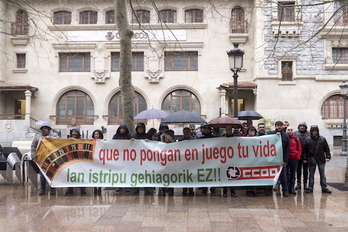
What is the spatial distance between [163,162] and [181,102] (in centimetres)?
1783

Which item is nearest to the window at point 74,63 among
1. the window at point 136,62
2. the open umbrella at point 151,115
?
the window at point 136,62

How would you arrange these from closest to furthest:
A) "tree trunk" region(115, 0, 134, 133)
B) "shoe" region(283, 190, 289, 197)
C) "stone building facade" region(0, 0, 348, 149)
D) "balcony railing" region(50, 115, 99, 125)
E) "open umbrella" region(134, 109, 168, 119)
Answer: "shoe" region(283, 190, 289, 197) → "tree trunk" region(115, 0, 134, 133) → "open umbrella" region(134, 109, 168, 119) → "stone building facade" region(0, 0, 348, 149) → "balcony railing" region(50, 115, 99, 125)

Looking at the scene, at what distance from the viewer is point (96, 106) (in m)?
25.7

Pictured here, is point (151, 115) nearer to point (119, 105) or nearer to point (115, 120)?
point (115, 120)

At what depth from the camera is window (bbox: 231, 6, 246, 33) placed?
25531 mm

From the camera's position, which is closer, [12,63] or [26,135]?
[26,135]

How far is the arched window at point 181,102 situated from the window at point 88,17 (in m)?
8.25

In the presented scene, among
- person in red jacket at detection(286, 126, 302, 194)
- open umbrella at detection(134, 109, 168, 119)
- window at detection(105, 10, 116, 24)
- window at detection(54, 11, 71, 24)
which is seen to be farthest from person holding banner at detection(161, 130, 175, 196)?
window at detection(54, 11, 71, 24)

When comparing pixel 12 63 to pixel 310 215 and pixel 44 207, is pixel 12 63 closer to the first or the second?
pixel 44 207

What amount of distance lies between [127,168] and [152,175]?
2.15 feet

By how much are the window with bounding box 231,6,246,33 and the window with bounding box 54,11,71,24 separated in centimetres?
1270

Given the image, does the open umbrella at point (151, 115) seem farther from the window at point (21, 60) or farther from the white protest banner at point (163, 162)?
the window at point (21, 60)

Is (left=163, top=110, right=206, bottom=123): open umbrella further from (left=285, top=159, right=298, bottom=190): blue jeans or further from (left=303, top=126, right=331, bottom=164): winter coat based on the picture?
(left=303, top=126, right=331, bottom=164): winter coat

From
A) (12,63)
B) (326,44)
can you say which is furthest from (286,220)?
(12,63)
